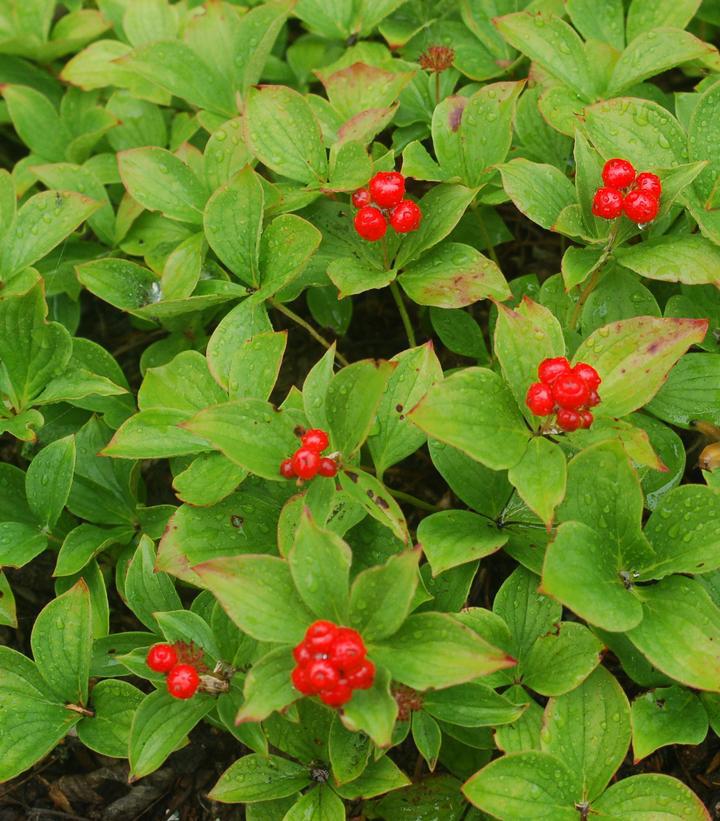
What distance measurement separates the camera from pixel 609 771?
90.4 inches

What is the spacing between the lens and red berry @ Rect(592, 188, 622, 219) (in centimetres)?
242

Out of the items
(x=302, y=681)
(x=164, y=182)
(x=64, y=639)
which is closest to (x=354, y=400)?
(x=302, y=681)

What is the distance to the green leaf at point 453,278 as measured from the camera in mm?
2754

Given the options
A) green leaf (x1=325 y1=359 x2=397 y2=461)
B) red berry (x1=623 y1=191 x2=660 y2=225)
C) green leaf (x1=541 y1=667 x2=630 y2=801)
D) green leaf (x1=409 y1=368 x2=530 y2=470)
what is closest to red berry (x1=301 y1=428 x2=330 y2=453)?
green leaf (x1=325 y1=359 x2=397 y2=461)

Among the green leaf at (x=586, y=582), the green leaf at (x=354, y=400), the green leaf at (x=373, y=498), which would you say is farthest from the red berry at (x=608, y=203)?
the green leaf at (x=373, y=498)

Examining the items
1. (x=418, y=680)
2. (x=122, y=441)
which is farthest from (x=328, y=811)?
(x=122, y=441)

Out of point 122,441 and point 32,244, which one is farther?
point 32,244

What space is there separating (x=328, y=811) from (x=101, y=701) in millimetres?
843

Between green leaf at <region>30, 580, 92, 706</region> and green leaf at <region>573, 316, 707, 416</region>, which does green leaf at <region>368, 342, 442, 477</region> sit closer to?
green leaf at <region>573, 316, 707, 416</region>

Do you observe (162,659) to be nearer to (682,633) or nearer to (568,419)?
(568,419)

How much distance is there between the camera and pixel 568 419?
6.81 ft

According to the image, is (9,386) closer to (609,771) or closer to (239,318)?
(239,318)

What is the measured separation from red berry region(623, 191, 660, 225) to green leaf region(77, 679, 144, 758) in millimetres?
2129

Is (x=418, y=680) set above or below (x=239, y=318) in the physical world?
below
